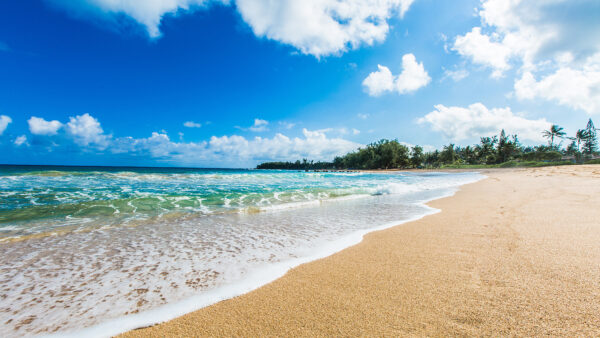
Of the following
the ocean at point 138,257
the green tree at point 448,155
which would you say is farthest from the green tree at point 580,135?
the ocean at point 138,257

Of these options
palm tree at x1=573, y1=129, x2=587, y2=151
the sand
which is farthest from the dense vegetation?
the sand

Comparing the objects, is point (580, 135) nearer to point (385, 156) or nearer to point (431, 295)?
point (385, 156)

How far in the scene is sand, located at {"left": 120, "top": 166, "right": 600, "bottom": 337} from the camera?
1.65 m

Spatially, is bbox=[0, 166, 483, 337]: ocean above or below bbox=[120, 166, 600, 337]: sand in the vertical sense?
below

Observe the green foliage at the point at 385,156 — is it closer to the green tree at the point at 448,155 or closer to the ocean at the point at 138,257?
the green tree at the point at 448,155

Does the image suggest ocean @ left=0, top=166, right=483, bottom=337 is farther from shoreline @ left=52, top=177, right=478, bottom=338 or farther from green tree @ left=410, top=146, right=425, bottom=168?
green tree @ left=410, top=146, right=425, bottom=168

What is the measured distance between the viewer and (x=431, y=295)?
6.75 ft

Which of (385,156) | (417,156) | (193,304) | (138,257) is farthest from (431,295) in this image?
(417,156)

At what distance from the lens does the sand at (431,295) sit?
1653 millimetres

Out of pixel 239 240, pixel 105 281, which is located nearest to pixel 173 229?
pixel 239 240

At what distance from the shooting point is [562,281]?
2.15 meters

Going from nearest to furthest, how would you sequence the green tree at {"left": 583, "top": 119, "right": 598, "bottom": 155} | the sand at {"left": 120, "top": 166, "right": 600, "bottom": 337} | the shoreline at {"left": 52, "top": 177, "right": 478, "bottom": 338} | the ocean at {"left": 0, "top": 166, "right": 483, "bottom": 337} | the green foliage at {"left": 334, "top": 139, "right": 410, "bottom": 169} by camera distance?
the sand at {"left": 120, "top": 166, "right": 600, "bottom": 337} → the shoreline at {"left": 52, "top": 177, "right": 478, "bottom": 338} → the ocean at {"left": 0, "top": 166, "right": 483, "bottom": 337} → the green tree at {"left": 583, "top": 119, "right": 598, "bottom": 155} → the green foliage at {"left": 334, "top": 139, "right": 410, "bottom": 169}

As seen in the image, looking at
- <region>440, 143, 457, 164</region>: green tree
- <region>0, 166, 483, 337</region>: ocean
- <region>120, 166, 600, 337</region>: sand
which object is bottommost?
<region>0, 166, 483, 337</region>: ocean

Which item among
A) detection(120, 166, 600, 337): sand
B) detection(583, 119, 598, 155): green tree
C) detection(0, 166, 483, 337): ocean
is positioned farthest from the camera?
detection(583, 119, 598, 155): green tree
